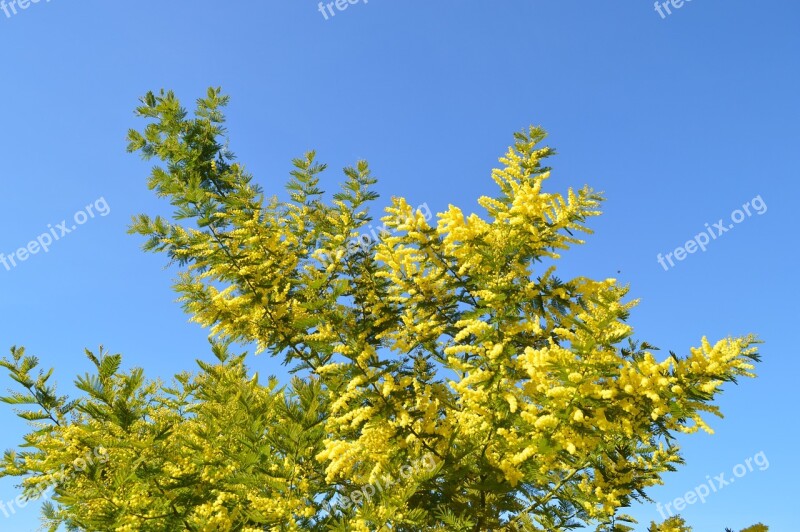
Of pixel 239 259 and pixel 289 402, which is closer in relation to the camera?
pixel 289 402

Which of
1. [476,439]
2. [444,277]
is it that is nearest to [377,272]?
[444,277]

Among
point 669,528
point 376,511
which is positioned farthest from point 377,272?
point 669,528

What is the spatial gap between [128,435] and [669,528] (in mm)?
7148

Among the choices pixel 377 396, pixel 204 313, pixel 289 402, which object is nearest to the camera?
pixel 377 396

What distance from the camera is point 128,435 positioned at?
6.25 meters

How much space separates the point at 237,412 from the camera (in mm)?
6625

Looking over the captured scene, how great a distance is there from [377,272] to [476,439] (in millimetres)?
2381

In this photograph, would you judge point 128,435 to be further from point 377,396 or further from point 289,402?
point 377,396

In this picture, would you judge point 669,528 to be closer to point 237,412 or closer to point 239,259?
point 237,412

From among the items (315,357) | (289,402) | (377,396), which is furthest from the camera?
(315,357)

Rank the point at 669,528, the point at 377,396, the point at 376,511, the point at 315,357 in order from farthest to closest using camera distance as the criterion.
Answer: the point at 315,357 < the point at 669,528 < the point at 377,396 < the point at 376,511

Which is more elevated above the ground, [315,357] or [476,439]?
[315,357]

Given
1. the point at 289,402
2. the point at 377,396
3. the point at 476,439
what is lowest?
the point at 476,439

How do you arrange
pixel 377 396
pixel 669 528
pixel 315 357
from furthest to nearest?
pixel 315 357, pixel 669 528, pixel 377 396
